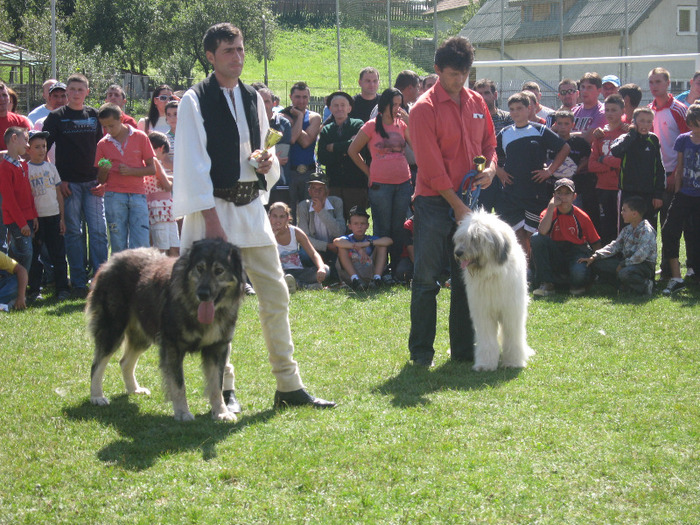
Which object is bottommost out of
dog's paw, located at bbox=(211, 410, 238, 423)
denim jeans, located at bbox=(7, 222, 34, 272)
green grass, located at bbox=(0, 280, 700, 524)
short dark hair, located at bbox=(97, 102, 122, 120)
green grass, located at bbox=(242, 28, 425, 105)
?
green grass, located at bbox=(0, 280, 700, 524)

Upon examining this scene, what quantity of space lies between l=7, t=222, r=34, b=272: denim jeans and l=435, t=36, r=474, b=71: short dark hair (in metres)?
5.79

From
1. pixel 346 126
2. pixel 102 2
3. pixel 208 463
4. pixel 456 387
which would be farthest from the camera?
pixel 102 2

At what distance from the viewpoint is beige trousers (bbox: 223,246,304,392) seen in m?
4.98

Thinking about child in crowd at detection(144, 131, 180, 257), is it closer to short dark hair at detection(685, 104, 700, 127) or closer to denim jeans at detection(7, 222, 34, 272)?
denim jeans at detection(7, 222, 34, 272)

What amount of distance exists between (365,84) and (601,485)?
801 cm

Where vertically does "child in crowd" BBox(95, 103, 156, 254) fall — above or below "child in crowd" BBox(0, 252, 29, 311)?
above

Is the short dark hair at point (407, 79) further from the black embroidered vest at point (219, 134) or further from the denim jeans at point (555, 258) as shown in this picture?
the black embroidered vest at point (219, 134)

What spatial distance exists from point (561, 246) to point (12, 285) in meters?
6.69

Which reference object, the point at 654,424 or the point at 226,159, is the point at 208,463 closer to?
the point at 226,159

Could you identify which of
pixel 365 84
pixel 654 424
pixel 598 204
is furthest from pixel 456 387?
pixel 365 84

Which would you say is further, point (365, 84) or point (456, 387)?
point (365, 84)

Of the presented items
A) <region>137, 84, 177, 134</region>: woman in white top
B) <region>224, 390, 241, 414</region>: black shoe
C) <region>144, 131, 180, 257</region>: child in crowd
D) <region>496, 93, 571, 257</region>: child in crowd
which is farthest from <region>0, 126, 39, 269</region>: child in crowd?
<region>496, 93, 571, 257</region>: child in crowd

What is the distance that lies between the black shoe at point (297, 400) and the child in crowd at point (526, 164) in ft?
16.8

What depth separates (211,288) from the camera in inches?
178
